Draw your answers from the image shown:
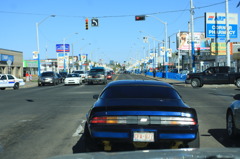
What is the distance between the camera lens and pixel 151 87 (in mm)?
6953

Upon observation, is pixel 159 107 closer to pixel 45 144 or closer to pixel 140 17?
pixel 45 144

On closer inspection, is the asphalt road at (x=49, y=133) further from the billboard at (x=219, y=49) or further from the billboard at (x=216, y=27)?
the billboard at (x=219, y=49)

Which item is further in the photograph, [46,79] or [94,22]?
[46,79]

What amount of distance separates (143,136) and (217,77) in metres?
26.0

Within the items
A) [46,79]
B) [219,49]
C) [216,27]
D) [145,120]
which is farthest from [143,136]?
[219,49]

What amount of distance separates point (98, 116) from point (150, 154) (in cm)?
196

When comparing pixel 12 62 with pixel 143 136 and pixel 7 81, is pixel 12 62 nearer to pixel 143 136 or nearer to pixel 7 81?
pixel 7 81

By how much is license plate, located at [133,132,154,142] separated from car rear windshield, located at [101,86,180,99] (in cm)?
133

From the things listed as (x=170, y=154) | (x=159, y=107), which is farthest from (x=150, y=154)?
(x=159, y=107)

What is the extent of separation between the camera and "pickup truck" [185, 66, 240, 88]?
29453mm

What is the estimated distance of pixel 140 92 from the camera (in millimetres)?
6711

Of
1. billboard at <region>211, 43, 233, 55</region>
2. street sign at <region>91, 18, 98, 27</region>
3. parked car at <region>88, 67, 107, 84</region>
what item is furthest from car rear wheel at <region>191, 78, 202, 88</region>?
billboard at <region>211, 43, 233, 55</region>

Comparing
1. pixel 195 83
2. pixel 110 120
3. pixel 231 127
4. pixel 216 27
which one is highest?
pixel 216 27

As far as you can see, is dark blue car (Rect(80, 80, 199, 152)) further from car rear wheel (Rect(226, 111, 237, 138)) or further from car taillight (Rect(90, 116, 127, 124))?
car rear wheel (Rect(226, 111, 237, 138))
